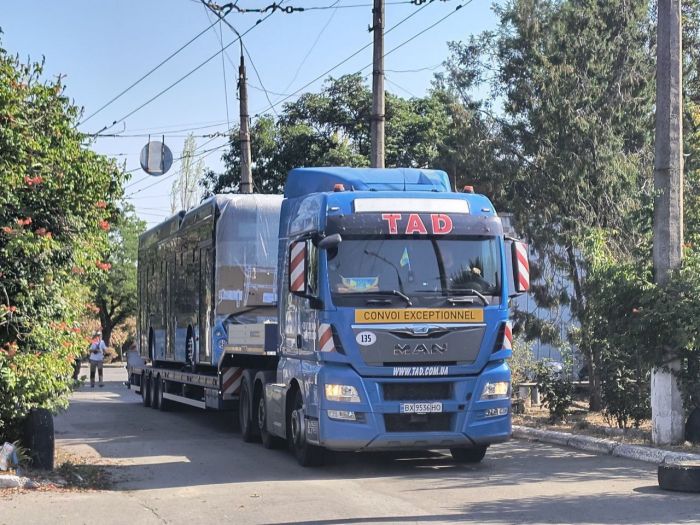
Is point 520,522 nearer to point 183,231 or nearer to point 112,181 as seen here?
point 112,181

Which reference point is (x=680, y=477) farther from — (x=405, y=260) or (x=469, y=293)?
(x=405, y=260)

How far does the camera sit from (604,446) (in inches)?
567

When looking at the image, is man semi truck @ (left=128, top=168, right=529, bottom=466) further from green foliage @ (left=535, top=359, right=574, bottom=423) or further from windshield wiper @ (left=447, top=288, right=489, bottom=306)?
green foliage @ (left=535, top=359, right=574, bottom=423)

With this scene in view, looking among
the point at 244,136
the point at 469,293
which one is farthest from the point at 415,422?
the point at 244,136

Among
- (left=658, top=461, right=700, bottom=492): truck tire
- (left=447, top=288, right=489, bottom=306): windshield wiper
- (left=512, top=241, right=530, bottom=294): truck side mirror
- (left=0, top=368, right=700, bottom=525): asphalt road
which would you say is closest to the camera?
(left=0, top=368, right=700, bottom=525): asphalt road

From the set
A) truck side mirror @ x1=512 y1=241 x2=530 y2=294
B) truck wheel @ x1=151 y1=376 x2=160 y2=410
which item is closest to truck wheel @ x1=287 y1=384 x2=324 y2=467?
truck side mirror @ x1=512 y1=241 x2=530 y2=294

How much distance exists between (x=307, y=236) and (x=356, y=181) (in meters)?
1.44

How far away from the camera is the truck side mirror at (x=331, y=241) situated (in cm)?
1259

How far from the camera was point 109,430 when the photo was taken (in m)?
19.5

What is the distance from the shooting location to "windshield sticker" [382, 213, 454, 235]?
12.9 metres

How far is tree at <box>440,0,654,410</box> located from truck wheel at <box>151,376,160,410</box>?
8.82 m

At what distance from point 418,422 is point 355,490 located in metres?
1.58

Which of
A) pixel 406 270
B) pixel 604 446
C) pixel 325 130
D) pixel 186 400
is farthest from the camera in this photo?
pixel 325 130

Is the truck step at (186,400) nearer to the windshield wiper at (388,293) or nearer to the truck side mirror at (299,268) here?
the truck side mirror at (299,268)
